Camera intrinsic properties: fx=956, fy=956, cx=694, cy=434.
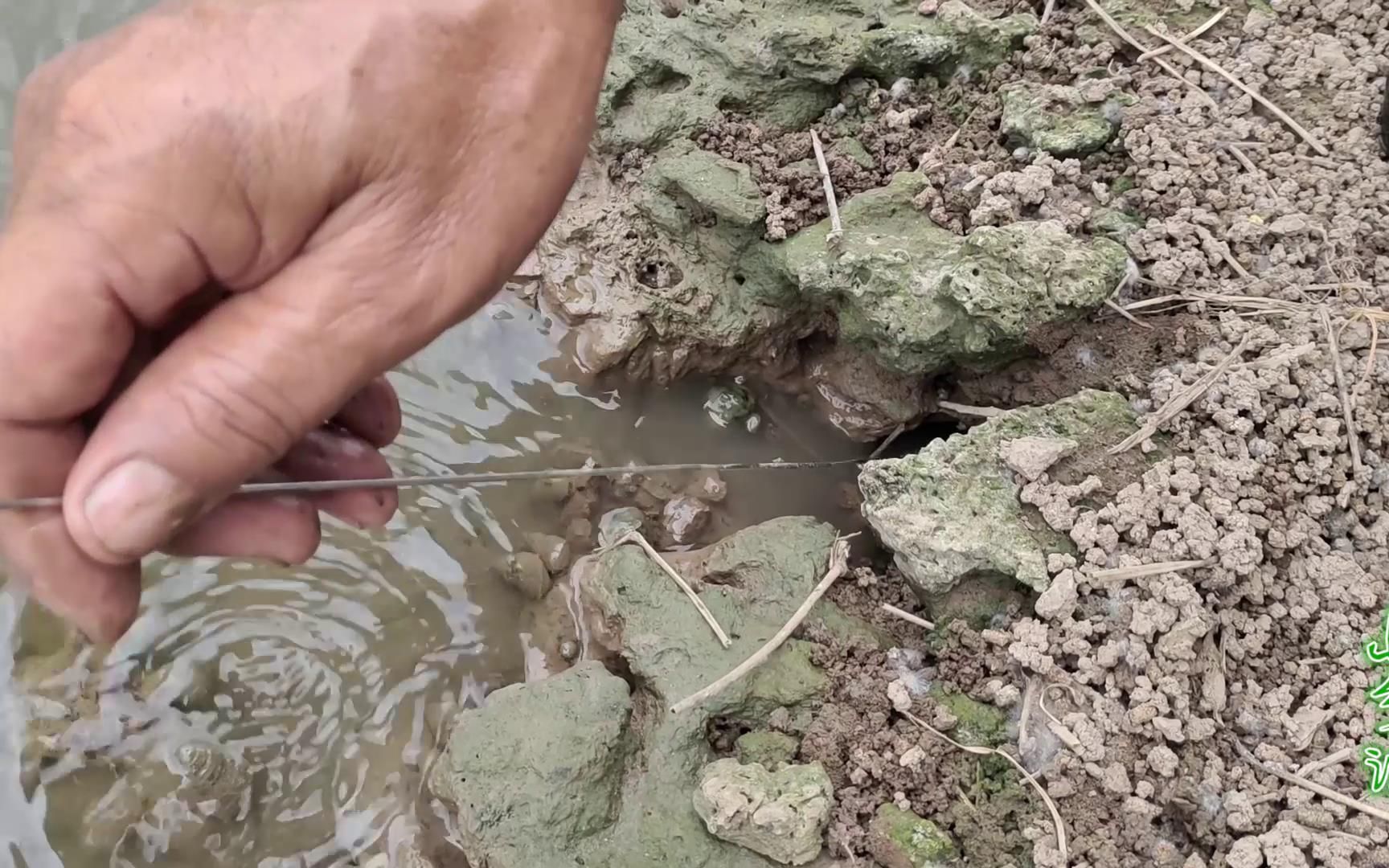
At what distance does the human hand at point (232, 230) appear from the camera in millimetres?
1219

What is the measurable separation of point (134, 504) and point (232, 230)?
1.23ft

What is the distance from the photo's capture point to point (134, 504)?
3.97 feet

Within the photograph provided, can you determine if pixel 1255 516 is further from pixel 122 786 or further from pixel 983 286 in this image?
Answer: pixel 122 786

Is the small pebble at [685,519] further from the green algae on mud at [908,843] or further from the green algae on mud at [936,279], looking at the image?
the green algae on mud at [908,843]

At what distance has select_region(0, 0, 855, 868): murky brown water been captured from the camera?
2.13 metres

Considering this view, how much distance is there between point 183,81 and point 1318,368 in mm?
2219

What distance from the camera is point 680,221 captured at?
2.62 m

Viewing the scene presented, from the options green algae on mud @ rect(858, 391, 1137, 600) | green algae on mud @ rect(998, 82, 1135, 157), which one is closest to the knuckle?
green algae on mud @ rect(858, 391, 1137, 600)

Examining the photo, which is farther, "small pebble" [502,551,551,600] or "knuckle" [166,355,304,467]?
"small pebble" [502,551,551,600]

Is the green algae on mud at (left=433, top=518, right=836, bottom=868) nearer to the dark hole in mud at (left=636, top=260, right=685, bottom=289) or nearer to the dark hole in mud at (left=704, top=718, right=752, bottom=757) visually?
the dark hole in mud at (left=704, top=718, right=752, bottom=757)

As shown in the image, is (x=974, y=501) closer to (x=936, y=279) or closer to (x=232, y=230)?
(x=936, y=279)

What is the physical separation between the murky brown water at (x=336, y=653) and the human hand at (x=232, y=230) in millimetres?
929

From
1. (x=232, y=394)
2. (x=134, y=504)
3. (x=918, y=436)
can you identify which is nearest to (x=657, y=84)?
(x=918, y=436)

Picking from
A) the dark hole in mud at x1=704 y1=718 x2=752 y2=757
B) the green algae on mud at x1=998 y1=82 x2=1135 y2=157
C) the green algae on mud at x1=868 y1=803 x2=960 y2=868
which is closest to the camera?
the green algae on mud at x1=868 y1=803 x2=960 y2=868
